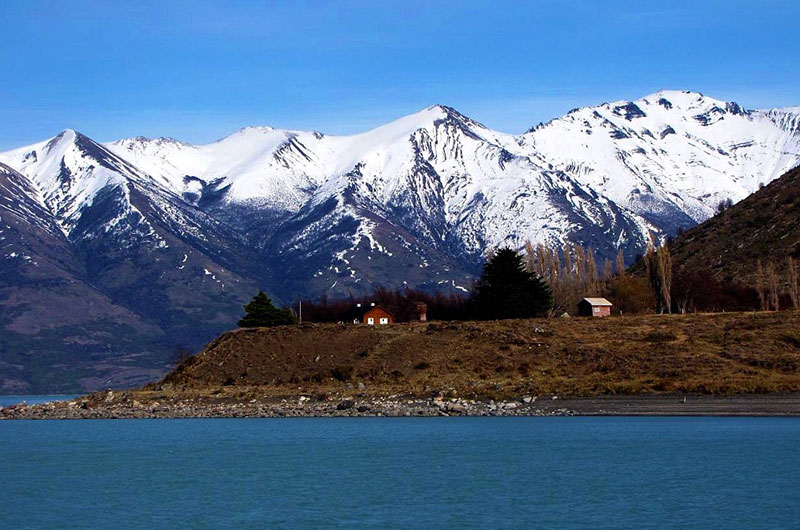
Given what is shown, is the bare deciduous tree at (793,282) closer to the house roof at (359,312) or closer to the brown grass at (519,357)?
the brown grass at (519,357)

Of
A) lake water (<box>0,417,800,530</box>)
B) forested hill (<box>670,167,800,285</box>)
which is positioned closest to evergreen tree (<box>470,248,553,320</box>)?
forested hill (<box>670,167,800,285</box>)

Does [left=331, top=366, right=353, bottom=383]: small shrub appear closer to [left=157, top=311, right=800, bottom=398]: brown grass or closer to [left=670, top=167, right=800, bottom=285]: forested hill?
[left=157, top=311, right=800, bottom=398]: brown grass

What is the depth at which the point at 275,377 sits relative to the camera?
10881 centimetres

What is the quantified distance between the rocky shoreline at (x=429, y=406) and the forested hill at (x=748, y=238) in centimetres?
6279

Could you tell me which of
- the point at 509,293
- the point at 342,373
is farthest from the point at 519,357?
the point at 509,293

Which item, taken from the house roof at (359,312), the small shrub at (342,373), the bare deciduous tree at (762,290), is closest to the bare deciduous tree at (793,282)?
the bare deciduous tree at (762,290)

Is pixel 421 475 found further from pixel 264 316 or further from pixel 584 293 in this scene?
pixel 584 293

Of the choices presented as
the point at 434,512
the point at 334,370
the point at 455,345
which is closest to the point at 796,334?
the point at 455,345

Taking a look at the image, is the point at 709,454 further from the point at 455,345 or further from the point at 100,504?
the point at 455,345

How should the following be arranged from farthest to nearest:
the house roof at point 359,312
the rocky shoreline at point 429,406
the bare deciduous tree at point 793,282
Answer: the house roof at point 359,312, the bare deciduous tree at point 793,282, the rocky shoreline at point 429,406

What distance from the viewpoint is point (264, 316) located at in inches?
5266

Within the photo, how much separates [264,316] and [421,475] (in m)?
76.5

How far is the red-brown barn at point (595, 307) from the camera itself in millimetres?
132375

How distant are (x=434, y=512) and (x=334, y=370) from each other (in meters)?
58.6
